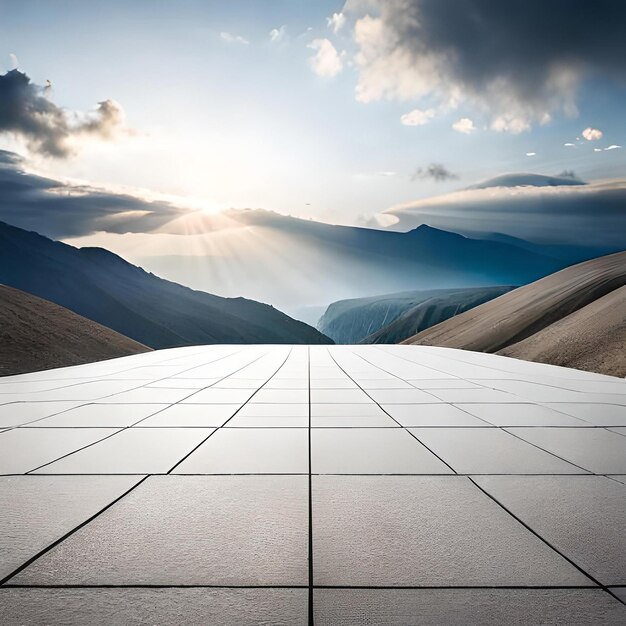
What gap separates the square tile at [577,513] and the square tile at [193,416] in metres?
3.68

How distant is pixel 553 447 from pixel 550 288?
3516 centimetres

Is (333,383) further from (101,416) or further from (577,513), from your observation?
(577,513)

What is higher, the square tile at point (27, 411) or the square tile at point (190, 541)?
the square tile at point (190, 541)

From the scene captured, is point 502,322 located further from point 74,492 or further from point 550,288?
point 74,492

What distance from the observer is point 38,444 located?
4961 millimetres

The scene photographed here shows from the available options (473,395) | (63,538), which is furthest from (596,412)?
(63,538)

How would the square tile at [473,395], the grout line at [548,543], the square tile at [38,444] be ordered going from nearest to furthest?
1. the grout line at [548,543]
2. the square tile at [38,444]
3. the square tile at [473,395]

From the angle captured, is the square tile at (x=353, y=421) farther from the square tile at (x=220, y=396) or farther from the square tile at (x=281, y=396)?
the square tile at (x=220, y=396)

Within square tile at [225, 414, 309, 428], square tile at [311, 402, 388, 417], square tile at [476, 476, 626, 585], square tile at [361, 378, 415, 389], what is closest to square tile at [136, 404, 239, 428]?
square tile at [225, 414, 309, 428]

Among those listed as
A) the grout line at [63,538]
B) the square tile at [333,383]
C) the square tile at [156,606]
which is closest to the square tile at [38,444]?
the grout line at [63,538]

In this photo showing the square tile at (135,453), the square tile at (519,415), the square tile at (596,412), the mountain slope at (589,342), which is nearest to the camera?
the square tile at (135,453)

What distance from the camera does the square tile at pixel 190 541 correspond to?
8.02ft

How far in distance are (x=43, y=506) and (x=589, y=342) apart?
22511mm

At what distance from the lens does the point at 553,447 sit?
4910 millimetres
